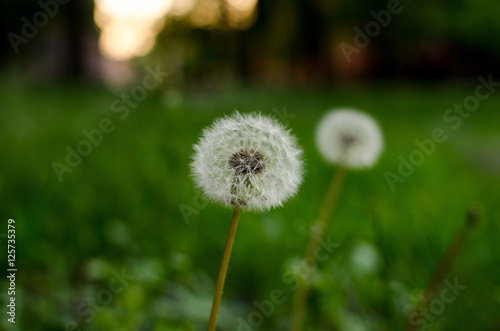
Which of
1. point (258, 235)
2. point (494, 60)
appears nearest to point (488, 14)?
point (494, 60)

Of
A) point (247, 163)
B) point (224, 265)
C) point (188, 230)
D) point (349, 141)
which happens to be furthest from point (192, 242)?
point (224, 265)

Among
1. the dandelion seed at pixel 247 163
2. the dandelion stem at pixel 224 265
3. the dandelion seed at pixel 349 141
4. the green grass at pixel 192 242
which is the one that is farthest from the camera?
the dandelion seed at pixel 349 141

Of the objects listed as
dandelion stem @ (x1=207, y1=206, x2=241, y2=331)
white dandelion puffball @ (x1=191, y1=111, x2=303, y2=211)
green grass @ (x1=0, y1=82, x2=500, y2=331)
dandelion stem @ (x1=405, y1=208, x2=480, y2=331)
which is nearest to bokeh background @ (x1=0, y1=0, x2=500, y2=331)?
green grass @ (x1=0, y1=82, x2=500, y2=331)

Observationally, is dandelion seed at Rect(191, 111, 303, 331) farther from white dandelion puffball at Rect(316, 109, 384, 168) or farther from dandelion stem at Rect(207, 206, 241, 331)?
white dandelion puffball at Rect(316, 109, 384, 168)

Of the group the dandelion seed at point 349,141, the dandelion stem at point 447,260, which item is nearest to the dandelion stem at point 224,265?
the dandelion stem at point 447,260

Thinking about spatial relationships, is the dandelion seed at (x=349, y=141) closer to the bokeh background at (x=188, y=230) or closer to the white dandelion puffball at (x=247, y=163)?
the bokeh background at (x=188, y=230)
